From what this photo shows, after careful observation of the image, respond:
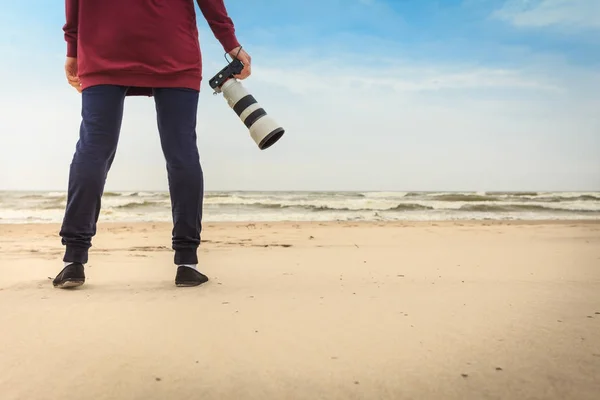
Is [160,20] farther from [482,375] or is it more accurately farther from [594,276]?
[594,276]

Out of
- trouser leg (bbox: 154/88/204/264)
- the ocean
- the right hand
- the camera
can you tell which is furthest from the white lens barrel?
the ocean

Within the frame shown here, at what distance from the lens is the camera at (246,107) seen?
234 centimetres

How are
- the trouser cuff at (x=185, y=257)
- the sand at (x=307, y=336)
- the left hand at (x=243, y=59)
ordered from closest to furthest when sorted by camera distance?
the sand at (x=307, y=336) < the trouser cuff at (x=185, y=257) < the left hand at (x=243, y=59)

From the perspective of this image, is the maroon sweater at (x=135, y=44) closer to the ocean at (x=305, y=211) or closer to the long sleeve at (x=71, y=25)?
the long sleeve at (x=71, y=25)

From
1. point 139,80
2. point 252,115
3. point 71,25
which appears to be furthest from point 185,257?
point 71,25

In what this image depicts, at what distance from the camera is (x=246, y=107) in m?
2.41

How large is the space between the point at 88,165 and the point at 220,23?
95cm

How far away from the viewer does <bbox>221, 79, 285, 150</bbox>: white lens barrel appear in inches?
92.2

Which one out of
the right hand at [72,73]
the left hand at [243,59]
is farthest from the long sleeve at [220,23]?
the right hand at [72,73]

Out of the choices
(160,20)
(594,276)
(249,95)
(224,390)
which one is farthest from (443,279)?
(160,20)

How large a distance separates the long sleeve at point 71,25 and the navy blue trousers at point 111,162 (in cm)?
29

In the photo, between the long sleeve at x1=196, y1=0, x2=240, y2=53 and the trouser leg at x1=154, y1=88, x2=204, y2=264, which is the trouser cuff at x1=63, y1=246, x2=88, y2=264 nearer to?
the trouser leg at x1=154, y1=88, x2=204, y2=264

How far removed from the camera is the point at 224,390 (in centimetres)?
111

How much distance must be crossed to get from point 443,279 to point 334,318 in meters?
1.01
